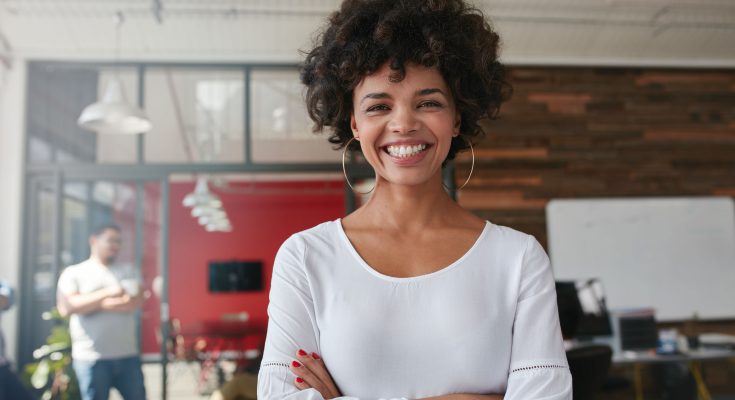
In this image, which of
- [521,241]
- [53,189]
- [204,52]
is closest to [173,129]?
[204,52]

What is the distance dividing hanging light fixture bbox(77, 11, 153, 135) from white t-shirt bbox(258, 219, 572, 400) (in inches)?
143

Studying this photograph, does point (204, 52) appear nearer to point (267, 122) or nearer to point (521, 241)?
point (267, 122)

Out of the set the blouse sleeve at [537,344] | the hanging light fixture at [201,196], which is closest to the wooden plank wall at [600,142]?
the hanging light fixture at [201,196]

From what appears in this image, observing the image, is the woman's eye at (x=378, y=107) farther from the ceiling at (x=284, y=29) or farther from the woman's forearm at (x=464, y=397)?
the ceiling at (x=284, y=29)

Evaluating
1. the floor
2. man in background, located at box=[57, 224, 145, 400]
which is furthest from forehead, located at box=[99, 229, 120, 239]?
the floor

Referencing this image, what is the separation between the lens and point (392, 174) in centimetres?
122

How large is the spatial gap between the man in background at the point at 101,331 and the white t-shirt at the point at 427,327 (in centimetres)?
387

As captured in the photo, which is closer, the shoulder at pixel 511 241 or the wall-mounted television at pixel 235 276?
the shoulder at pixel 511 241

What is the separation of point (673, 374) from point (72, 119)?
5741 millimetres

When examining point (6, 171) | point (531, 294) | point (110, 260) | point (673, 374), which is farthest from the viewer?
point (6, 171)

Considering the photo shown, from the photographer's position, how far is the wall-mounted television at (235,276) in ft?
33.2

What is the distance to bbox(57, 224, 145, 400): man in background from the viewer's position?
456 centimetres

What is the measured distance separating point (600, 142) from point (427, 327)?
5583mm

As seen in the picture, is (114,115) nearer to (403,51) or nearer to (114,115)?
(114,115)
